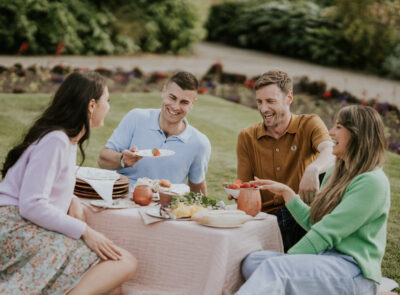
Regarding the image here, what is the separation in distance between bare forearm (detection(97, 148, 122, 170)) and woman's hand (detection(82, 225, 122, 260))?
1214mm

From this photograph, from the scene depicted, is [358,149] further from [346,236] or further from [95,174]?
[95,174]

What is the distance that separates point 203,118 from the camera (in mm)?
10234

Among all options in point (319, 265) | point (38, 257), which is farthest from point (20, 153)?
point (319, 265)

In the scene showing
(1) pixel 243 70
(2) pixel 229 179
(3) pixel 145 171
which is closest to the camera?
(3) pixel 145 171

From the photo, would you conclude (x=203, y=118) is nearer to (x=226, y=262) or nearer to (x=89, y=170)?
(x=89, y=170)

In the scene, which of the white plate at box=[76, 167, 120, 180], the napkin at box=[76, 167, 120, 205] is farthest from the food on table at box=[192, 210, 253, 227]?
the white plate at box=[76, 167, 120, 180]

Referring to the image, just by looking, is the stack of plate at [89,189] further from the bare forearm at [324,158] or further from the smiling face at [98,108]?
the bare forearm at [324,158]

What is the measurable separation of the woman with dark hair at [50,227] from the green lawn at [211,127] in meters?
2.61

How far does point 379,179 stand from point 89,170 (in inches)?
75.6

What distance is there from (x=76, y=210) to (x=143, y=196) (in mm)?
425

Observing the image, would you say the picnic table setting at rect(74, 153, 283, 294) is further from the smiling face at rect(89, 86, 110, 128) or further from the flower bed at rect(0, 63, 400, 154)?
the flower bed at rect(0, 63, 400, 154)

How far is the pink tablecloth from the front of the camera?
10.3ft

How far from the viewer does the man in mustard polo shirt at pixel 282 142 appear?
4262 mm

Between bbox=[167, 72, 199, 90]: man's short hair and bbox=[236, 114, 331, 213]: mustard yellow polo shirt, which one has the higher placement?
bbox=[167, 72, 199, 90]: man's short hair
